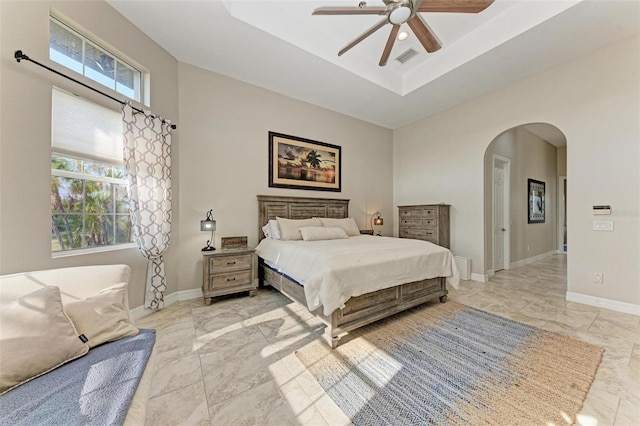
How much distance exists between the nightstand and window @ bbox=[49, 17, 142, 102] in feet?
6.90

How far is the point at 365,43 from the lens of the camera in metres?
3.20

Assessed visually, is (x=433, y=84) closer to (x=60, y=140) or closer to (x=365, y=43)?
(x=365, y=43)

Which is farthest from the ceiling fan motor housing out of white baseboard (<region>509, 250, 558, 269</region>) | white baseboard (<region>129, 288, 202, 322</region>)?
white baseboard (<region>509, 250, 558, 269</region>)

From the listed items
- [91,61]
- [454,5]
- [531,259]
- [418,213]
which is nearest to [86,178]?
[91,61]

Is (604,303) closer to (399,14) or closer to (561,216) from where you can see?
(399,14)

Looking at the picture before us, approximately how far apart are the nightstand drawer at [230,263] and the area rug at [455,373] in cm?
154

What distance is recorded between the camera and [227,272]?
122 inches

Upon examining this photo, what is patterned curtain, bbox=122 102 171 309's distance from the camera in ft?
8.13

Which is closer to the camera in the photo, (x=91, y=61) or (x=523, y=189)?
(x=91, y=61)

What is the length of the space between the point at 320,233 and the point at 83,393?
2807mm

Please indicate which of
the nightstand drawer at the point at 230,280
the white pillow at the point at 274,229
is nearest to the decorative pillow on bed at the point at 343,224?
the white pillow at the point at 274,229

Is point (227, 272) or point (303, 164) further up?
point (303, 164)

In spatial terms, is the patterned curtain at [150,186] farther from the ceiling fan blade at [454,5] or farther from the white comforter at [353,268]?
the ceiling fan blade at [454,5]

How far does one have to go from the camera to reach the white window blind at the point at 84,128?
78.0 inches
